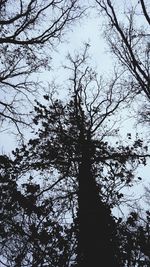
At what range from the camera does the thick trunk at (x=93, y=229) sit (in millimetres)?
7227

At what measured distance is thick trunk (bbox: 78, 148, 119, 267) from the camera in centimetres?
723

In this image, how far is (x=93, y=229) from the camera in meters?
7.79

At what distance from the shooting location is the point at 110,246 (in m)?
7.56

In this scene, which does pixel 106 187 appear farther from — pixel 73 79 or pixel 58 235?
pixel 73 79

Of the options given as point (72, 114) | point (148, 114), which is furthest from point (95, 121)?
point (148, 114)

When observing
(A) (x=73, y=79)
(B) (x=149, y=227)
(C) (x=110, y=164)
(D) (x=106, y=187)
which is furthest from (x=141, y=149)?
(A) (x=73, y=79)

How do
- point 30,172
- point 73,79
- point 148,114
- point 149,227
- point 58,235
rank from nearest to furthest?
point 58,235, point 149,227, point 30,172, point 148,114, point 73,79

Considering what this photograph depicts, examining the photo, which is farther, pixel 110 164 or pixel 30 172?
pixel 110 164

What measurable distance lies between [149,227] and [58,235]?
9.86ft

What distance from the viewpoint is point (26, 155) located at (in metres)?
10.2

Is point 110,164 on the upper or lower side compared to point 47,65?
lower

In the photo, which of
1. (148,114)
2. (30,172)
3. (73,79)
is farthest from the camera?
(73,79)

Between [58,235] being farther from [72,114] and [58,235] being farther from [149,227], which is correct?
[72,114]

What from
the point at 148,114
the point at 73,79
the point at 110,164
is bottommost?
the point at 110,164
